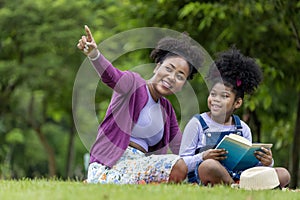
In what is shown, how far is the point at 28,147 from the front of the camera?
29.8 m

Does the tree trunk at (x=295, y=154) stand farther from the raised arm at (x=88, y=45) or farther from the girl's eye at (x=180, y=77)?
the raised arm at (x=88, y=45)

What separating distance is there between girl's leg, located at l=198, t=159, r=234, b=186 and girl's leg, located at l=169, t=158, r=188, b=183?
7.1 inches

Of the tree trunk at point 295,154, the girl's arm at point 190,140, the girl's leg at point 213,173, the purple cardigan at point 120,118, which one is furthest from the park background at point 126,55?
the girl's leg at point 213,173

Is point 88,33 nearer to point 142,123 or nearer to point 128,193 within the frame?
point 142,123

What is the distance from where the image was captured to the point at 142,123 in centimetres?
594

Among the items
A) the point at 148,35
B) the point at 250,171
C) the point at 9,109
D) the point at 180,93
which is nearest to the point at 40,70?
the point at 9,109

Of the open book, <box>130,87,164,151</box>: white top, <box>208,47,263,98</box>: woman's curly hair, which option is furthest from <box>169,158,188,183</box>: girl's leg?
<box>208,47,263,98</box>: woman's curly hair

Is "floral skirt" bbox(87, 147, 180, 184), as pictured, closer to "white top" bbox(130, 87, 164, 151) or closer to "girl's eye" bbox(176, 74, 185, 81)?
"white top" bbox(130, 87, 164, 151)

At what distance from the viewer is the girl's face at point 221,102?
237 inches

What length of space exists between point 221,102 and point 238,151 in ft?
2.11

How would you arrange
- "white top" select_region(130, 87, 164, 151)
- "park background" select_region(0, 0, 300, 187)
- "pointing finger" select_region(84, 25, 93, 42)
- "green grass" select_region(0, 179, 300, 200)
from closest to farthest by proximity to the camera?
1. "green grass" select_region(0, 179, 300, 200)
2. "pointing finger" select_region(84, 25, 93, 42)
3. "white top" select_region(130, 87, 164, 151)
4. "park background" select_region(0, 0, 300, 187)

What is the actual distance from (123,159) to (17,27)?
11.7 m

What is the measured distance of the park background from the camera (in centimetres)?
1016

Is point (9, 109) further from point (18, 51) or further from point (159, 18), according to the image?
point (159, 18)
